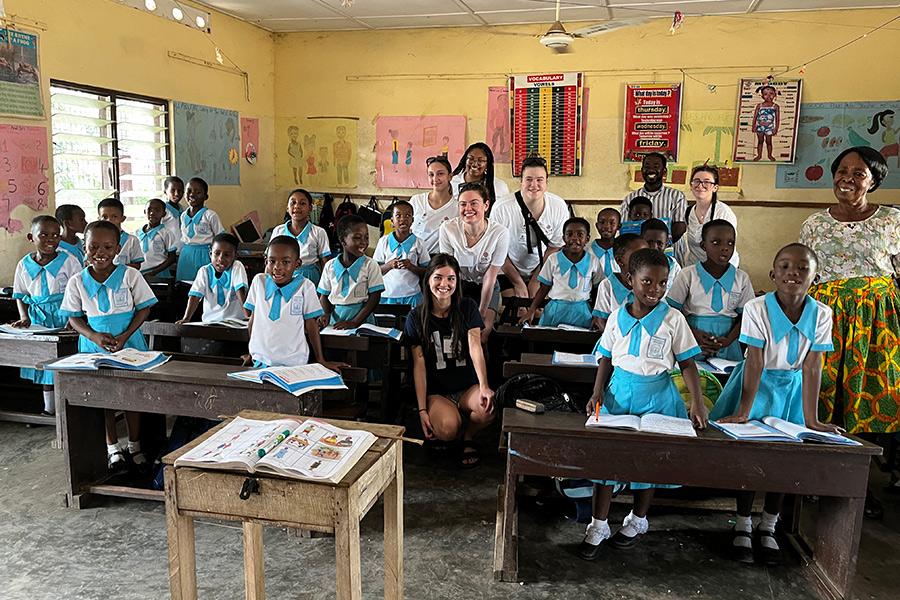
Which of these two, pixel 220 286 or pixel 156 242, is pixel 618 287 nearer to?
pixel 220 286

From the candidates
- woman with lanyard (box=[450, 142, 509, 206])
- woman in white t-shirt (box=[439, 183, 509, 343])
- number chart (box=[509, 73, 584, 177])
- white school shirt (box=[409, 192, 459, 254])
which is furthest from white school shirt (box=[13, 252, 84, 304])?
number chart (box=[509, 73, 584, 177])

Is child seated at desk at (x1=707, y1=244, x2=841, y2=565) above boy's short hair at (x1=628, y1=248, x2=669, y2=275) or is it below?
below

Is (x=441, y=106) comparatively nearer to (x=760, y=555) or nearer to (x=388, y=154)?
(x=388, y=154)

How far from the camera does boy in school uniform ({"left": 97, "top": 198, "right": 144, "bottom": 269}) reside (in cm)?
482

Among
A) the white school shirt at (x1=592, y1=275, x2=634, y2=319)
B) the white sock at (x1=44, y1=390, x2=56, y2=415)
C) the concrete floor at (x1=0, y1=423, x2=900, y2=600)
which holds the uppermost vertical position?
the white school shirt at (x1=592, y1=275, x2=634, y2=319)

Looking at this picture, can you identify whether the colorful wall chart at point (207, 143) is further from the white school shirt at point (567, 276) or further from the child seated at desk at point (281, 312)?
the white school shirt at point (567, 276)

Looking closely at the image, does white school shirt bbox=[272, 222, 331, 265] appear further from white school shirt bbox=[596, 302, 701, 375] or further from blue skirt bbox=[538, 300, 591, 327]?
white school shirt bbox=[596, 302, 701, 375]

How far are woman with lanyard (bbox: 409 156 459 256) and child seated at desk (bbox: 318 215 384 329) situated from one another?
50 centimetres

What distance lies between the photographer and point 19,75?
455cm

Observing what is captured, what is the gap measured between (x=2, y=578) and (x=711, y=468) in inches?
99.8

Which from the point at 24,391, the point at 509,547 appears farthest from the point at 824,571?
the point at 24,391

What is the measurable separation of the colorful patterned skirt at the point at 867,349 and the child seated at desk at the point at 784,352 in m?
0.67

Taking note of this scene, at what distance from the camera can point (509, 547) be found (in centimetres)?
254

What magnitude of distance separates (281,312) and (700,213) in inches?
122
